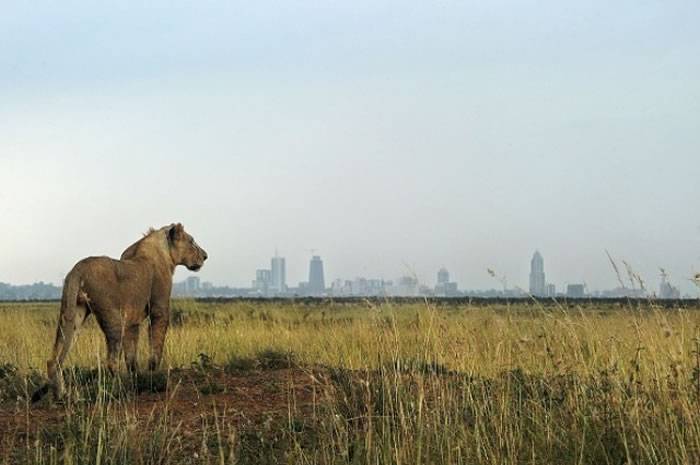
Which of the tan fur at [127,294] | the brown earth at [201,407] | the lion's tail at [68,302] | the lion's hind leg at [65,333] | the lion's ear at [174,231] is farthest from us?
the lion's ear at [174,231]

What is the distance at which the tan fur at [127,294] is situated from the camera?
32.3ft

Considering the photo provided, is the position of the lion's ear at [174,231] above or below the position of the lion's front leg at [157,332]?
above

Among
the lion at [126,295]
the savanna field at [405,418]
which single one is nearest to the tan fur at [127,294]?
the lion at [126,295]

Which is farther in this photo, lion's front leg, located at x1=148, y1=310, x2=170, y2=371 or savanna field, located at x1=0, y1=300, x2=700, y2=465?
lion's front leg, located at x1=148, y1=310, x2=170, y2=371

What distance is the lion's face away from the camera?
12875 mm

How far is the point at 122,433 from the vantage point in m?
6.03

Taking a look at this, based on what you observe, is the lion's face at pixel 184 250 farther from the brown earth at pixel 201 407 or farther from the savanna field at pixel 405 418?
the savanna field at pixel 405 418

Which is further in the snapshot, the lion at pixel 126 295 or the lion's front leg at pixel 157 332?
the lion's front leg at pixel 157 332

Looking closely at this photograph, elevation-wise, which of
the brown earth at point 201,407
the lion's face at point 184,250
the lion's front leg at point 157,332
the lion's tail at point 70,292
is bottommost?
the brown earth at point 201,407

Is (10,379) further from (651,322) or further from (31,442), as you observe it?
(651,322)

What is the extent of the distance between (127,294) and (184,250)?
2.26 metres

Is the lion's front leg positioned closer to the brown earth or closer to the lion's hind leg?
the brown earth

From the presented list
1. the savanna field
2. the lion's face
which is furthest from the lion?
the savanna field

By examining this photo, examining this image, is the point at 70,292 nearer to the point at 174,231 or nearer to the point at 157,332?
the point at 157,332
